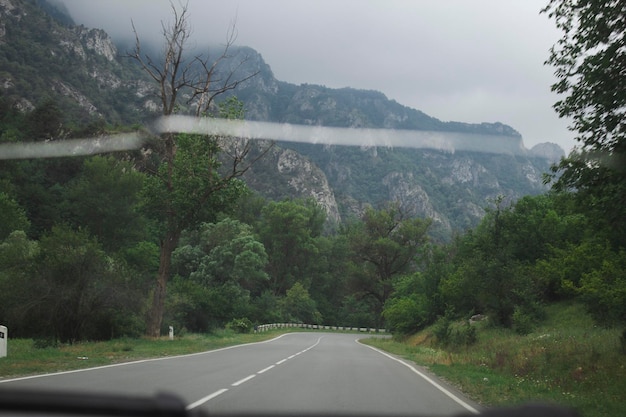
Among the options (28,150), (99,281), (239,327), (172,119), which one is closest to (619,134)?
(99,281)

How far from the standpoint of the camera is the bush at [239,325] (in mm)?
51822

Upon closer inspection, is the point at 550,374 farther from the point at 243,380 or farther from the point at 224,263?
the point at 224,263

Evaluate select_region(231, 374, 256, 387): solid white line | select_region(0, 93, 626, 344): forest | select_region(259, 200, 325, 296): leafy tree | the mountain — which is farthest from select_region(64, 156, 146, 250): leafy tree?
select_region(231, 374, 256, 387): solid white line

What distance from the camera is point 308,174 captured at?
165250 mm

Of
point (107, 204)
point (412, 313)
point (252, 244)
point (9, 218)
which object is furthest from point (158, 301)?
point (107, 204)

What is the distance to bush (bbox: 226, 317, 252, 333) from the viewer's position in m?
51.8

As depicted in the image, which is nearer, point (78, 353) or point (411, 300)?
point (78, 353)

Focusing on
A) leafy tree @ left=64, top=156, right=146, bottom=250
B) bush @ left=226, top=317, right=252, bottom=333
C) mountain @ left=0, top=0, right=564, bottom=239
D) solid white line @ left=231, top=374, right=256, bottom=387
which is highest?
mountain @ left=0, top=0, right=564, bottom=239

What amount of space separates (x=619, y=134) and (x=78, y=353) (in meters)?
16.7

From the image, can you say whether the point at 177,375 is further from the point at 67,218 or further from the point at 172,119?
the point at 67,218

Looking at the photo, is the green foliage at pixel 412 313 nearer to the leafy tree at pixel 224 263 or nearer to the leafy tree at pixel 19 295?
the leafy tree at pixel 224 263

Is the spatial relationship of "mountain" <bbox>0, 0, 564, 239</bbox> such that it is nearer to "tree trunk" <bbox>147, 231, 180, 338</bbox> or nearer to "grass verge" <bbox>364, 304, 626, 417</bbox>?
"tree trunk" <bbox>147, 231, 180, 338</bbox>

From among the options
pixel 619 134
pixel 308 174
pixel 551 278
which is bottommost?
pixel 551 278

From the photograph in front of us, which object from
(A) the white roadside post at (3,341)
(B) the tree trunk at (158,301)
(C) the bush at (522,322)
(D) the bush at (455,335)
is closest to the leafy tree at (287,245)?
(D) the bush at (455,335)
